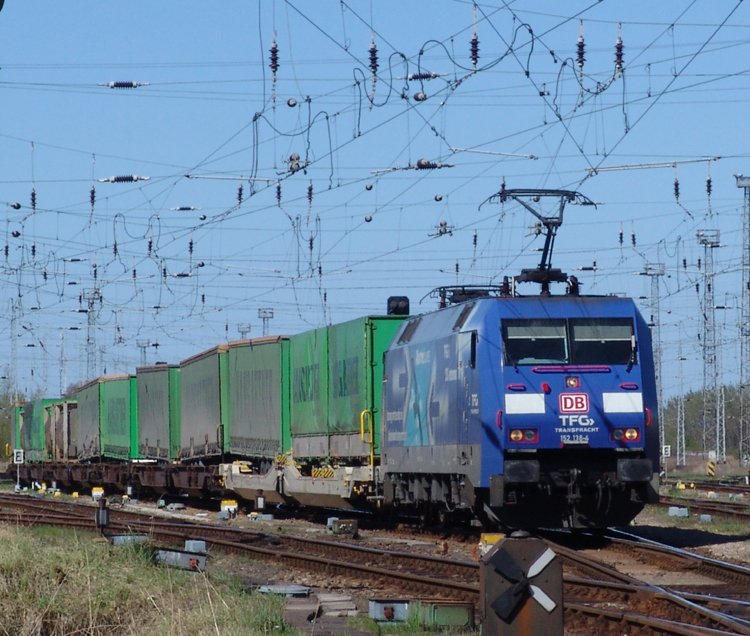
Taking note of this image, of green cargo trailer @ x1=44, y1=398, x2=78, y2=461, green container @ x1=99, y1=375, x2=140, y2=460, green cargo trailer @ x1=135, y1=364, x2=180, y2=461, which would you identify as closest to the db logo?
green cargo trailer @ x1=135, y1=364, x2=180, y2=461

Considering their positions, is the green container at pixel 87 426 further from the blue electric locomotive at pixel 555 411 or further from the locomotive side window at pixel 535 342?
the locomotive side window at pixel 535 342

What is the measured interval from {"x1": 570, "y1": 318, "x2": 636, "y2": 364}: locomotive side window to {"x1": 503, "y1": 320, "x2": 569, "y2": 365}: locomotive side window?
177 mm

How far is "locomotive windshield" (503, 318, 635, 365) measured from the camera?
719 inches

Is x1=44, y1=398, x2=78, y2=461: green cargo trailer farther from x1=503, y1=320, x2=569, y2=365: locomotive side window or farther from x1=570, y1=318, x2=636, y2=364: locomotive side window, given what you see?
x1=570, y1=318, x2=636, y2=364: locomotive side window

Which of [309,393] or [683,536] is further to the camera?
[309,393]

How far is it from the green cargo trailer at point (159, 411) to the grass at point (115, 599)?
2234cm

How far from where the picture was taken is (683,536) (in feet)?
69.9

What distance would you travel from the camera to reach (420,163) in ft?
80.5

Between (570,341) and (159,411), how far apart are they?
2257cm

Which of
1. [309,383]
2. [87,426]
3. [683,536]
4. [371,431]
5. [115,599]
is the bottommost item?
[683,536]

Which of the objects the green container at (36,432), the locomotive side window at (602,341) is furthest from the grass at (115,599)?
the green container at (36,432)

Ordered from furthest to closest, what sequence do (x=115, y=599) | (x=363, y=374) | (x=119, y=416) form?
(x=119, y=416)
(x=363, y=374)
(x=115, y=599)

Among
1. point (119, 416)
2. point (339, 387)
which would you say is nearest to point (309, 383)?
point (339, 387)

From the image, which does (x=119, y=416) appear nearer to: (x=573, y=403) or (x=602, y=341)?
(x=602, y=341)
